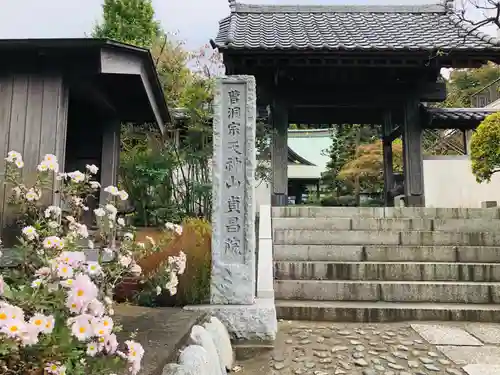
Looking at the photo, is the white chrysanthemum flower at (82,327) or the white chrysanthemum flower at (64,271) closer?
the white chrysanthemum flower at (82,327)

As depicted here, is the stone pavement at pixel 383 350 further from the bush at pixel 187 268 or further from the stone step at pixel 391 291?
the bush at pixel 187 268

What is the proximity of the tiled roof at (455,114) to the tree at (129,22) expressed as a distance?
11.3 metres

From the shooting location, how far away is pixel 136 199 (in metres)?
8.60

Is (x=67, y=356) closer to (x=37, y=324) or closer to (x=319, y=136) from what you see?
(x=37, y=324)

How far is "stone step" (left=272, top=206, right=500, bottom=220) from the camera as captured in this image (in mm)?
5926

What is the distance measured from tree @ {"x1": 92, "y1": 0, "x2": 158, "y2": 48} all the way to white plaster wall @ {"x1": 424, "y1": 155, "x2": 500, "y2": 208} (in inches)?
451

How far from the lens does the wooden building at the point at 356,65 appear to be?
21.6 feet

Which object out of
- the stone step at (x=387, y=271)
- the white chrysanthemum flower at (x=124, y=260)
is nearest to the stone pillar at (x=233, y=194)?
the stone step at (x=387, y=271)

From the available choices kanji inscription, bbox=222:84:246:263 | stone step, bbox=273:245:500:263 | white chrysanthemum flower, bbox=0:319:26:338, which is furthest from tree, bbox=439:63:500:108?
white chrysanthemum flower, bbox=0:319:26:338

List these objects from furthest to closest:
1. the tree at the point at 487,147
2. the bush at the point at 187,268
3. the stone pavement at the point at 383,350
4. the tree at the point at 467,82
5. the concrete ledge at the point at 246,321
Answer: the tree at the point at 467,82 → the tree at the point at 487,147 → the bush at the point at 187,268 → the concrete ledge at the point at 246,321 → the stone pavement at the point at 383,350

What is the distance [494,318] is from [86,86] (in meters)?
4.92

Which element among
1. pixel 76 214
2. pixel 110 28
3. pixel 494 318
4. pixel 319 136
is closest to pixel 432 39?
pixel 494 318

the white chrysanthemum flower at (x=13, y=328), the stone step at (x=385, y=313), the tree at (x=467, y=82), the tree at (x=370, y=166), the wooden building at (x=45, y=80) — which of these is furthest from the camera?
the tree at (x=467, y=82)

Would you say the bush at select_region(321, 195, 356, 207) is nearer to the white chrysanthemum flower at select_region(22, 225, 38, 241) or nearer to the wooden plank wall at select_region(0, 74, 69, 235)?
the wooden plank wall at select_region(0, 74, 69, 235)
